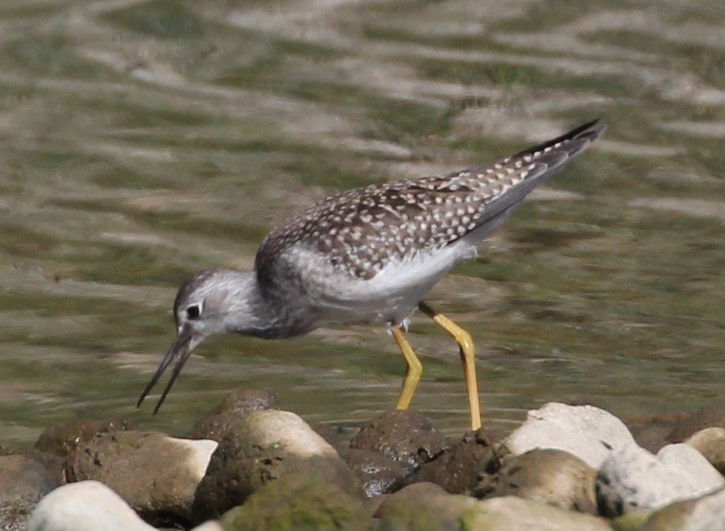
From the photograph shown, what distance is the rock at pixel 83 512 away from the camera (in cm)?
610

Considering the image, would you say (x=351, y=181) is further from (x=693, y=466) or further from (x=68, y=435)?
(x=693, y=466)

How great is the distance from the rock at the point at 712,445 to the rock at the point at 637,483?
87cm

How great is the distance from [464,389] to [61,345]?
7.62ft

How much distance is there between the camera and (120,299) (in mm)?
10969

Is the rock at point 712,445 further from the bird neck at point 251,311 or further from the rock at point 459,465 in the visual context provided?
the bird neck at point 251,311

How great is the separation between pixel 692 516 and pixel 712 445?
1.60 meters

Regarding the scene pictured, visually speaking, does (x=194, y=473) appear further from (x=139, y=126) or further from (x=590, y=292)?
(x=139, y=126)

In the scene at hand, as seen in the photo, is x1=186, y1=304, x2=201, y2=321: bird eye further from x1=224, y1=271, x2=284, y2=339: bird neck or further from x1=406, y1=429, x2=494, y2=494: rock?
x1=406, y1=429, x2=494, y2=494: rock

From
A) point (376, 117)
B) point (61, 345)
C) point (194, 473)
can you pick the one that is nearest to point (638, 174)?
point (376, 117)

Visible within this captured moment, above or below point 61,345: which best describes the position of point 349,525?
above

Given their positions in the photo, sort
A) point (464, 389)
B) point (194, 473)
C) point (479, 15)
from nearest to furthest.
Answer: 1. point (194, 473)
2. point (464, 389)
3. point (479, 15)

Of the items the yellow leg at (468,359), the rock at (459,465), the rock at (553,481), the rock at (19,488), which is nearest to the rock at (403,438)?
the rock at (459,465)

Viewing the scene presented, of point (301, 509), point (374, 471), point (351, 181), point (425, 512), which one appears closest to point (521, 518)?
point (425, 512)

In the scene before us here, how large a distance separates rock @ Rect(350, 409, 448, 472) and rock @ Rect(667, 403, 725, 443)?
1.04 m
